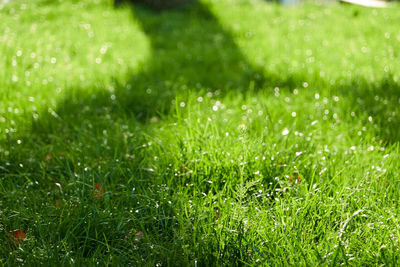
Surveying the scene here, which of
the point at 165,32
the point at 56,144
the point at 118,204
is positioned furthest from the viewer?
the point at 165,32

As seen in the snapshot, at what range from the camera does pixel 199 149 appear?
2195 mm

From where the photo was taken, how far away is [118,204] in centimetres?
187

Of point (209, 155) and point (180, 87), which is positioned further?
point (180, 87)

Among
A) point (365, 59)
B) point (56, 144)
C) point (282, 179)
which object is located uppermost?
point (365, 59)

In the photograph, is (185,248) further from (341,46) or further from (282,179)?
(341,46)

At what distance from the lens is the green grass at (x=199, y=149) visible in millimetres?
1624

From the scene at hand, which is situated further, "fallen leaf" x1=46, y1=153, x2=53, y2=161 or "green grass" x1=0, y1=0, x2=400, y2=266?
"fallen leaf" x1=46, y1=153, x2=53, y2=161

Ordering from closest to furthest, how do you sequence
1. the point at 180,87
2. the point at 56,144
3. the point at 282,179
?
the point at 282,179
the point at 56,144
the point at 180,87

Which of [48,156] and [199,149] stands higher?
[199,149]

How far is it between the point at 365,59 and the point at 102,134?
9.66ft

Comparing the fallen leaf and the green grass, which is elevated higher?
the green grass

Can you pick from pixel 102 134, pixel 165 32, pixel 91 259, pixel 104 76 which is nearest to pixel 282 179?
pixel 91 259

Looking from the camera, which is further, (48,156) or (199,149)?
(48,156)

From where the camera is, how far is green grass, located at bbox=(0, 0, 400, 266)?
5.33 feet
